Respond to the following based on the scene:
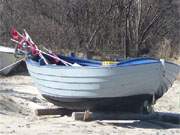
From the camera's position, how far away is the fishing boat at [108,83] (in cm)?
1209

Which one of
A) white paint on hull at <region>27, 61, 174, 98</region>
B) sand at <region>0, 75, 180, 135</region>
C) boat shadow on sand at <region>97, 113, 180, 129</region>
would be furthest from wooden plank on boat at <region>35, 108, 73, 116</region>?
boat shadow on sand at <region>97, 113, 180, 129</region>

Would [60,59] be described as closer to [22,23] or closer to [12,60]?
[12,60]

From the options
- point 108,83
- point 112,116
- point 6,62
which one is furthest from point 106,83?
point 6,62

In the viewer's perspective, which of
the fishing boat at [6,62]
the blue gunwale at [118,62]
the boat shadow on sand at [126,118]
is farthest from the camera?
the fishing boat at [6,62]

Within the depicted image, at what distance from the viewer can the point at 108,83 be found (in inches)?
477

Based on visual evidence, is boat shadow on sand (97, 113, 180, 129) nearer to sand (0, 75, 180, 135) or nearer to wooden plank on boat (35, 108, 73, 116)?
sand (0, 75, 180, 135)

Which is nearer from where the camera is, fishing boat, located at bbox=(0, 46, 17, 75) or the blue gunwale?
the blue gunwale

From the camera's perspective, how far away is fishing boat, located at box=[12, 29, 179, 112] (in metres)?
12.1

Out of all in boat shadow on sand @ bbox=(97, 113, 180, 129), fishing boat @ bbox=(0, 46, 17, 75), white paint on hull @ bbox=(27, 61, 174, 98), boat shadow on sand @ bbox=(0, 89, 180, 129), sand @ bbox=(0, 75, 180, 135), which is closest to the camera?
sand @ bbox=(0, 75, 180, 135)

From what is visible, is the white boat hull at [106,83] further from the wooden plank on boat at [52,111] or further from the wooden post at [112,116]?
the wooden plank on boat at [52,111]

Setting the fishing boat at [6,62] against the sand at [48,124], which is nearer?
the sand at [48,124]

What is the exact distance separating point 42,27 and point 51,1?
3.18 ft

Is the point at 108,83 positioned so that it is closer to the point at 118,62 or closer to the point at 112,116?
the point at 112,116

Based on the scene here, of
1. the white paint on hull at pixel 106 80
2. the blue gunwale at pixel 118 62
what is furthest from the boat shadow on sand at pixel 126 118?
the blue gunwale at pixel 118 62
